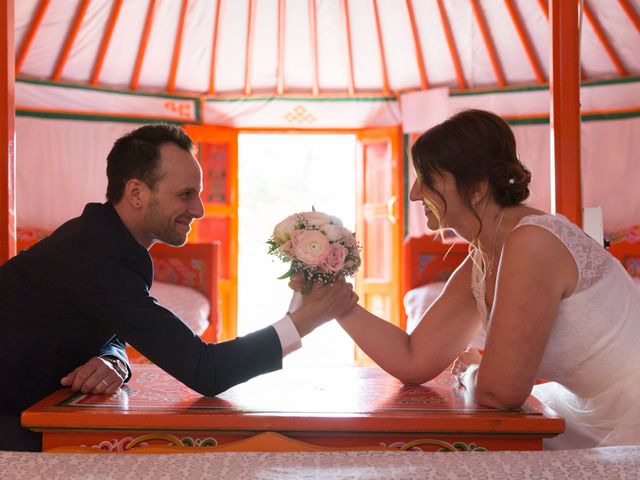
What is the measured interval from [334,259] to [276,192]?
8611 mm

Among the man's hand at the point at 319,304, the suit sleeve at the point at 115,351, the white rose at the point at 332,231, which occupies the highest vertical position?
the white rose at the point at 332,231

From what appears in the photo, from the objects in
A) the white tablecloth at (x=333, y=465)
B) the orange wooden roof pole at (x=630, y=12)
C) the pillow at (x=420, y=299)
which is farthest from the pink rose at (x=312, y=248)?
the orange wooden roof pole at (x=630, y=12)

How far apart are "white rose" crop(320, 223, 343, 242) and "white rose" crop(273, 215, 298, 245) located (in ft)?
0.22

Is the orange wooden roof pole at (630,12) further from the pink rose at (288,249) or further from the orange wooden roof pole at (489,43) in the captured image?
the pink rose at (288,249)

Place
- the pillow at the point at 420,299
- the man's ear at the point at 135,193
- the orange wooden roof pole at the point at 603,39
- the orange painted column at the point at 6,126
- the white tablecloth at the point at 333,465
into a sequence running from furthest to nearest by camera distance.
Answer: the orange wooden roof pole at the point at 603,39 → the pillow at the point at 420,299 → the orange painted column at the point at 6,126 → the man's ear at the point at 135,193 → the white tablecloth at the point at 333,465

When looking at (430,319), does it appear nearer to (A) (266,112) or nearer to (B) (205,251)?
(B) (205,251)

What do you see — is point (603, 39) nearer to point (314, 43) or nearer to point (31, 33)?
point (314, 43)

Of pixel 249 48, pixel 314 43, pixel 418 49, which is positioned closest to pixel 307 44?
pixel 314 43

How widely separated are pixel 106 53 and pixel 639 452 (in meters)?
5.08

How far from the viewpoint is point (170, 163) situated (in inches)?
69.8

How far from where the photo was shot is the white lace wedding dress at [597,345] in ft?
5.01

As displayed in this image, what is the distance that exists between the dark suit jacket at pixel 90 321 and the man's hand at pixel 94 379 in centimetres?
7

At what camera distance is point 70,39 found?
509 centimetres

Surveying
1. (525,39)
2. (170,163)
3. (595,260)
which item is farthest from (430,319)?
(525,39)
